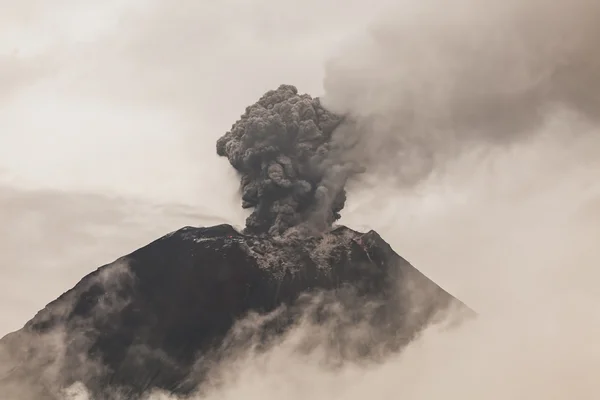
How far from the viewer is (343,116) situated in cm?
5638

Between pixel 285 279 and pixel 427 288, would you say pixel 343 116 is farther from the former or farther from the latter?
pixel 427 288

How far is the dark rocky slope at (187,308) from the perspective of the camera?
58562mm

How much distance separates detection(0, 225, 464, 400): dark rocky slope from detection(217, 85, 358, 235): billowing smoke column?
307 centimetres

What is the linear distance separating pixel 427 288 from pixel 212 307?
2014 centimetres

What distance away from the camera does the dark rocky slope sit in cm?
5856

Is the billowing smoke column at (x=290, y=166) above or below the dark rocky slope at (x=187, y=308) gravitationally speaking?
above

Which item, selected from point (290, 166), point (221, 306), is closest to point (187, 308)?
point (221, 306)

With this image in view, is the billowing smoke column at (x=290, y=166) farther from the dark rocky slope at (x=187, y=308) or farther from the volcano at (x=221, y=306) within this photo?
the dark rocky slope at (x=187, y=308)

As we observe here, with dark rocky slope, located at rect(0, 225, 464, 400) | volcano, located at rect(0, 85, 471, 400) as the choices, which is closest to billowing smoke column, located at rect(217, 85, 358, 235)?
volcano, located at rect(0, 85, 471, 400)

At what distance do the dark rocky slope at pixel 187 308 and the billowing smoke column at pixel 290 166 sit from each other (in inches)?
121

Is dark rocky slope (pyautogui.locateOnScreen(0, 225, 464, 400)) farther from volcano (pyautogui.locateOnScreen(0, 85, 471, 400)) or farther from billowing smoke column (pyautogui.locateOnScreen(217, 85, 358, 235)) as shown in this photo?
billowing smoke column (pyautogui.locateOnScreen(217, 85, 358, 235))

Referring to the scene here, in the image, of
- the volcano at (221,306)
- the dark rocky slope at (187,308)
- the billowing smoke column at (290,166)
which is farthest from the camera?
the dark rocky slope at (187,308)

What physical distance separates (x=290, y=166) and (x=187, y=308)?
56.9 feet

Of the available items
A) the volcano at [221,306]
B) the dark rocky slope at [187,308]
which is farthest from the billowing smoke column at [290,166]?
the dark rocky slope at [187,308]
